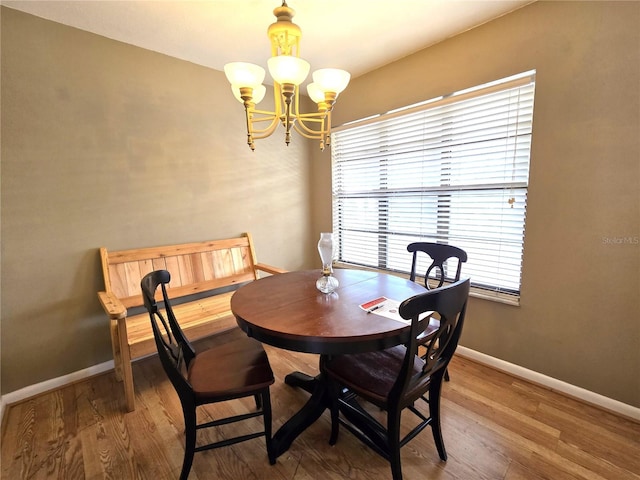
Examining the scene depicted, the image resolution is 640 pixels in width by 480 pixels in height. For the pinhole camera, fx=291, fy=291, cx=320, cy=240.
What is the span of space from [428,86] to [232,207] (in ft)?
6.62

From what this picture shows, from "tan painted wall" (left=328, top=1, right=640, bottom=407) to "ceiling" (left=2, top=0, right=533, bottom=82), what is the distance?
292 millimetres

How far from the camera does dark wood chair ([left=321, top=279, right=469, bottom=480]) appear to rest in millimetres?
1105

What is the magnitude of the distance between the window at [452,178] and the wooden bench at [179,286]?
1.23m

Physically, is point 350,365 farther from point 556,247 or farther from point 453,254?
point 556,247

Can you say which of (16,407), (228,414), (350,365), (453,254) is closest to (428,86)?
(453,254)

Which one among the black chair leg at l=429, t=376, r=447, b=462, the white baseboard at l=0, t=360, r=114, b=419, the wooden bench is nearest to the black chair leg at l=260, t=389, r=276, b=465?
the black chair leg at l=429, t=376, r=447, b=462

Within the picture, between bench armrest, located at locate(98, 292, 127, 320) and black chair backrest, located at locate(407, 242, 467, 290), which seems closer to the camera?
bench armrest, located at locate(98, 292, 127, 320)

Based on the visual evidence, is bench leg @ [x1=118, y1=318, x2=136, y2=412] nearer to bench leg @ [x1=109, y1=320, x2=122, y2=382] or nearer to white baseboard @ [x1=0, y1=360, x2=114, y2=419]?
bench leg @ [x1=109, y1=320, x2=122, y2=382]

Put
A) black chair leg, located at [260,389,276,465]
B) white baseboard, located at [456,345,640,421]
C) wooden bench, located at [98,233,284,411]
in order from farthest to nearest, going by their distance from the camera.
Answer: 1. wooden bench, located at [98,233,284,411]
2. white baseboard, located at [456,345,640,421]
3. black chair leg, located at [260,389,276,465]

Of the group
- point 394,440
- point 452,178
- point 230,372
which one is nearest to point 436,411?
point 394,440

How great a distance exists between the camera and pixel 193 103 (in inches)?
99.4

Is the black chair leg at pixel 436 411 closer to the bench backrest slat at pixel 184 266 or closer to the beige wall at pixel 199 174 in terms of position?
the beige wall at pixel 199 174

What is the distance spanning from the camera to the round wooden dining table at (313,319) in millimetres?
1161

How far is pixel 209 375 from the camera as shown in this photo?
143cm
